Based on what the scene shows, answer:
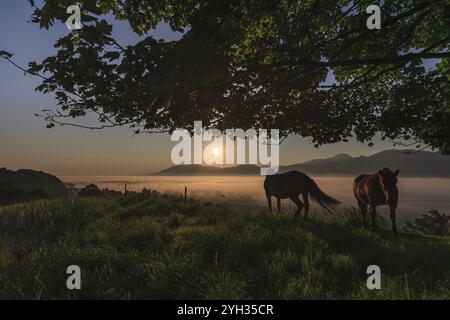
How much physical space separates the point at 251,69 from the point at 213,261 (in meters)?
3.77

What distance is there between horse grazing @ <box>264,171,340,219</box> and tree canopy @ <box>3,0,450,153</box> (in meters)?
2.95

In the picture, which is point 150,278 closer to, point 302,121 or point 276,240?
point 276,240

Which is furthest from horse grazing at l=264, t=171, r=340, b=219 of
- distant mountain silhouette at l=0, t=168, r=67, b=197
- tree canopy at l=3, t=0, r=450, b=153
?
distant mountain silhouette at l=0, t=168, r=67, b=197

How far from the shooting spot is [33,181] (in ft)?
108

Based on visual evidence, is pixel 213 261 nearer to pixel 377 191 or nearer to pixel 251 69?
pixel 251 69

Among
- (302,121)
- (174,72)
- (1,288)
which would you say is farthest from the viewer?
(302,121)

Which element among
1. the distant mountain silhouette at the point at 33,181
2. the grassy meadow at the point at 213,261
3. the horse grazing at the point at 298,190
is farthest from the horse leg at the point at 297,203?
the distant mountain silhouette at the point at 33,181

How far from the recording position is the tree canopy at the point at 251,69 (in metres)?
5.18

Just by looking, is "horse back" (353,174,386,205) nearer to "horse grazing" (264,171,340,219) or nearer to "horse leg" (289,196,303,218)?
"horse grazing" (264,171,340,219)

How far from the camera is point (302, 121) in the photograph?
1070cm

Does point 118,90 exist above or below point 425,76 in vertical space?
below

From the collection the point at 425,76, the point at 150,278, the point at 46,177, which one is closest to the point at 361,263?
the point at 150,278
